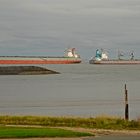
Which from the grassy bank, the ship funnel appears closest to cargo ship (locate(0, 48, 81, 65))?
the ship funnel

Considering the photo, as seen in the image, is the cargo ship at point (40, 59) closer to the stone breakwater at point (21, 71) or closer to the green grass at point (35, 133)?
the stone breakwater at point (21, 71)

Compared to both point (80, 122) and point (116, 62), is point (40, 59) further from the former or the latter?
point (80, 122)

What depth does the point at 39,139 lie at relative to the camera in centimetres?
1409

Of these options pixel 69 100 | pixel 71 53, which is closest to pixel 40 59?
pixel 71 53

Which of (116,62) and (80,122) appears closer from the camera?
(80,122)

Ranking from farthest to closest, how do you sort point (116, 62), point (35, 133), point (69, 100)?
point (116, 62) < point (69, 100) < point (35, 133)

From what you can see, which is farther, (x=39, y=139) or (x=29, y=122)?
(x=29, y=122)

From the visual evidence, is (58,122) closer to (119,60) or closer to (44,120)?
(44,120)

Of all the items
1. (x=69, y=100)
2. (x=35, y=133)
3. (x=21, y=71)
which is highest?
(x=21, y=71)

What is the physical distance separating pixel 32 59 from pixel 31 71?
97.4 feet

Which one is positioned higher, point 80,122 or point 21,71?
point 21,71

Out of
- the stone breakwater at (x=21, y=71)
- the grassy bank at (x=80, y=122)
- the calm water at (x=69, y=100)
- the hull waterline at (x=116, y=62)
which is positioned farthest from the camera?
the hull waterline at (x=116, y=62)

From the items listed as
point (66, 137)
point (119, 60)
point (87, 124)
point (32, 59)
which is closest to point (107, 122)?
point (87, 124)

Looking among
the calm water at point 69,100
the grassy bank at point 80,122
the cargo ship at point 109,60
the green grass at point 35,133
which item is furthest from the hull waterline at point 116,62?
the green grass at point 35,133
